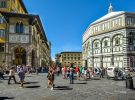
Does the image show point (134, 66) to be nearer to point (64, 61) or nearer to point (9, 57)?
point (9, 57)

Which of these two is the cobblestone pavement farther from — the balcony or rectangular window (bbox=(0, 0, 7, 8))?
rectangular window (bbox=(0, 0, 7, 8))

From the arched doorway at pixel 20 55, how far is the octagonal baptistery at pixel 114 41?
2077 cm

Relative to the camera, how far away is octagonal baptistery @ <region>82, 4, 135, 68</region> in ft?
168

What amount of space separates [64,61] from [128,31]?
75668 mm

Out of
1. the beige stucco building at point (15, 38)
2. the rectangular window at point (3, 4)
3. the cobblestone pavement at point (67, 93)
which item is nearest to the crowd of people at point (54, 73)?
the cobblestone pavement at point (67, 93)

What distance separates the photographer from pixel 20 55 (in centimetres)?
4194

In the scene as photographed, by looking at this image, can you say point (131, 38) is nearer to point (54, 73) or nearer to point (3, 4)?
point (3, 4)

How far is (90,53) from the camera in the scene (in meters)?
61.2

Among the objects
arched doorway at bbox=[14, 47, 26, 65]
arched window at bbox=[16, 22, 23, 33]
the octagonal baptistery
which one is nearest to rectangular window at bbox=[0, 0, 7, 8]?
arched window at bbox=[16, 22, 23, 33]

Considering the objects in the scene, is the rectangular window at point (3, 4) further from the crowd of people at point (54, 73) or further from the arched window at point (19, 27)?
the crowd of people at point (54, 73)

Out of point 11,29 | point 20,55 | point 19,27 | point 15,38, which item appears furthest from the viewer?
point 19,27

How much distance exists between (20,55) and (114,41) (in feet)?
74.1

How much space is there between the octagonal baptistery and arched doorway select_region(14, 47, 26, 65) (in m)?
20.8

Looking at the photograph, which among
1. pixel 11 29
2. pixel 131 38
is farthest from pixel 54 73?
pixel 131 38
